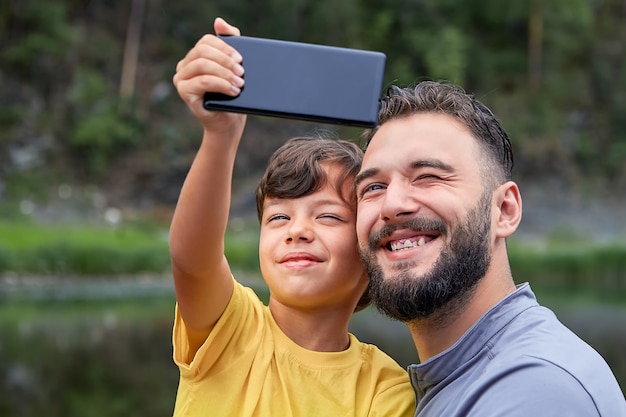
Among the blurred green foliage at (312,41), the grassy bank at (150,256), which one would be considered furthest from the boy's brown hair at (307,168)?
the blurred green foliage at (312,41)

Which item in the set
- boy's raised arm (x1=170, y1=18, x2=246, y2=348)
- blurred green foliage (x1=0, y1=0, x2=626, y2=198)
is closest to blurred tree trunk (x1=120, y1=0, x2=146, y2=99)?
blurred green foliage (x1=0, y1=0, x2=626, y2=198)

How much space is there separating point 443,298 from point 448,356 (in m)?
0.12

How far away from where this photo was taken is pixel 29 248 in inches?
815

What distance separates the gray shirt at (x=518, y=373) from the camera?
156cm

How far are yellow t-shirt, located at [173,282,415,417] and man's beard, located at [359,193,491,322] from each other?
12.0 inches

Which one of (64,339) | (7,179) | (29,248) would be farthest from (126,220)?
(64,339)

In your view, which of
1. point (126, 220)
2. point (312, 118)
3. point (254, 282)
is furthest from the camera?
point (126, 220)

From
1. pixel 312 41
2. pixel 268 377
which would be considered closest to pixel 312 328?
pixel 268 377

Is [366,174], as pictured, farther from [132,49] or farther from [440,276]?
[132,49]

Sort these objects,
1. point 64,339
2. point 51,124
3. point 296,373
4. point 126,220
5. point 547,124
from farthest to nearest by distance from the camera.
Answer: point 547,124
point 51,124
point 126,220
point 64,339
point 296,373

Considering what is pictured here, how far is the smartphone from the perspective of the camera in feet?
5.46

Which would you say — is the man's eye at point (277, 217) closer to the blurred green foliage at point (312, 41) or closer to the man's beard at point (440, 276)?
the man's beard at point (440, 276)

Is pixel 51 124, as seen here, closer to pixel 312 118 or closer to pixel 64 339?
pixel 64 339

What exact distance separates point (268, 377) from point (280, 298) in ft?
0.78
